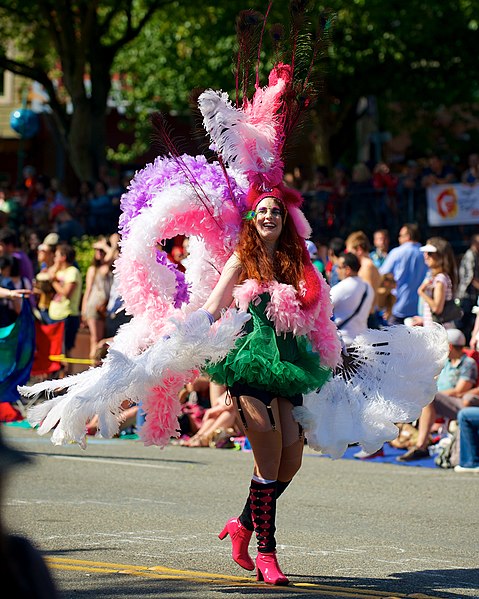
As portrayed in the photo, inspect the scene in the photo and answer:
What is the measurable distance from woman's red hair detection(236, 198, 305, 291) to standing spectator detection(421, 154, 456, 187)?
12848 mm

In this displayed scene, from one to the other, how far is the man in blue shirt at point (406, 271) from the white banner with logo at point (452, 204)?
3.91 m

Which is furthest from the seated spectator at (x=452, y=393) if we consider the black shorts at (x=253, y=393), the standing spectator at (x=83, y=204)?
the standing spectator at (x=83, y=204)

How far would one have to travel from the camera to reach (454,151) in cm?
3238

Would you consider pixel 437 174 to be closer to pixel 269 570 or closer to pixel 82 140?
pixel 82 140

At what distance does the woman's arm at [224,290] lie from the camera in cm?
602

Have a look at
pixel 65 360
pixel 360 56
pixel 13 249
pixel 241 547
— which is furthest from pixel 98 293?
pixel 360 56

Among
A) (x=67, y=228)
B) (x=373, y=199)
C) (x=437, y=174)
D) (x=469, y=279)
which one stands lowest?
(x=469, y=279)

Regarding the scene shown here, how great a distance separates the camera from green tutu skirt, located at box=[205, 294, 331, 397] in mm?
5863

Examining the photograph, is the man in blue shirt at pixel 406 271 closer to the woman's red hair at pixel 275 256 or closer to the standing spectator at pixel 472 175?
the standing spectator at pixel 472 175

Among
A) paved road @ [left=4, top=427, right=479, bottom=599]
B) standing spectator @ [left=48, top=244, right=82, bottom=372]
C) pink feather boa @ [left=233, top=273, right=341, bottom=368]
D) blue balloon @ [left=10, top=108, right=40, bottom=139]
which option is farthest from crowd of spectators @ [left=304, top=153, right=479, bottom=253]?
pink feather boa @ [left=233, top=273, right=341, bottom=368]

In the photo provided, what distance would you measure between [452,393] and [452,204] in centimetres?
710

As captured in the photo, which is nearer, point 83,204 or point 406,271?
point 406,271

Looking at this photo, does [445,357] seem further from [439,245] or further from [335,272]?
[335,272]

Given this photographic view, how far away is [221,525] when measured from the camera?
7.67 metres
